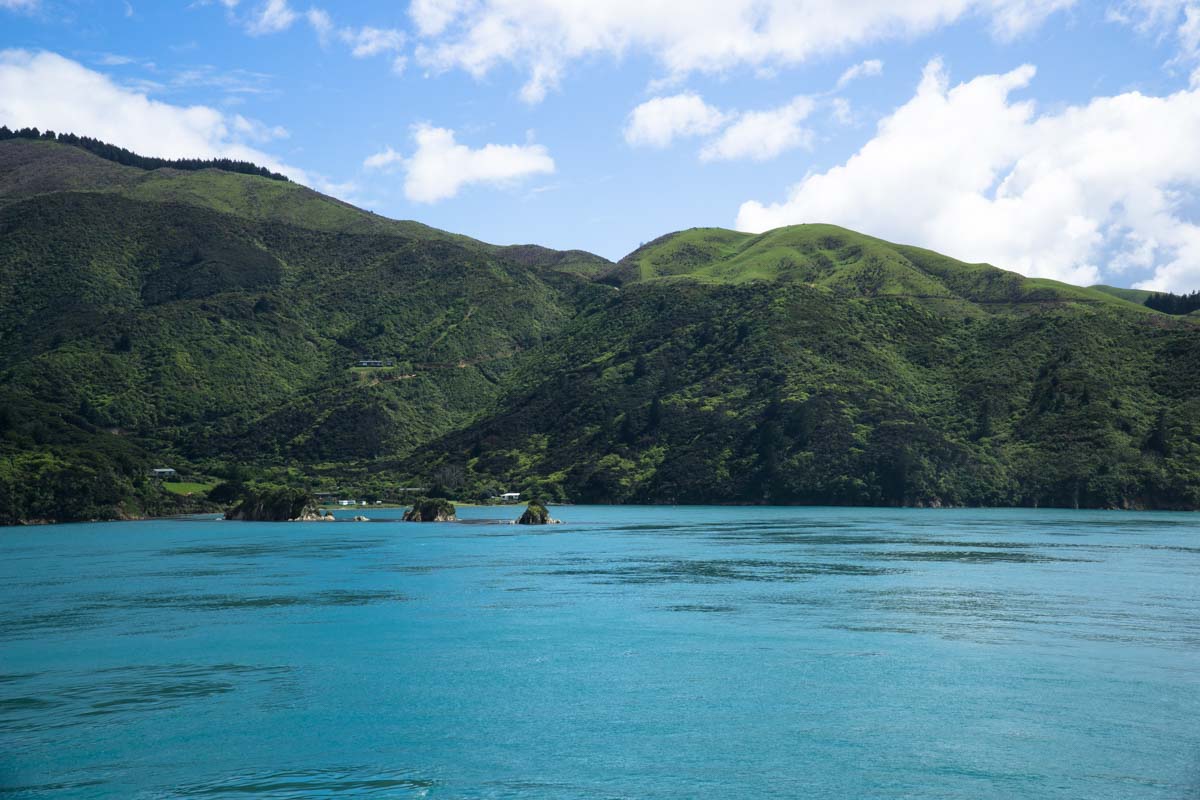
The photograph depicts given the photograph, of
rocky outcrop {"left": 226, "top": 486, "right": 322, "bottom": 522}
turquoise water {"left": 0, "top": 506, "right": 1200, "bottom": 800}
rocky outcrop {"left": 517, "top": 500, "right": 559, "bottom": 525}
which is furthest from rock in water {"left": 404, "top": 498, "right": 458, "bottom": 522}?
turquoise water {"left": 0, "top": 506, "right": 1200, "bottom": 800}

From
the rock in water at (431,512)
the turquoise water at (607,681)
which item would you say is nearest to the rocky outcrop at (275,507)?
the rock in water at (431,512)

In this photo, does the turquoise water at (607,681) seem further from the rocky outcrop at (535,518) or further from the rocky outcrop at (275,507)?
the rocky outcrop at (275,507)

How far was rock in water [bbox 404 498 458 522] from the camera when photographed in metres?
166

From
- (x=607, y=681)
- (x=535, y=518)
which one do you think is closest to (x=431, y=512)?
(x=535, y=518)

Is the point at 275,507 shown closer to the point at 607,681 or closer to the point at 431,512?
the point at 431,512

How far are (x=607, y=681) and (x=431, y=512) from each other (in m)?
132

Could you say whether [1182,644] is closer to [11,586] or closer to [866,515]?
[11,586]

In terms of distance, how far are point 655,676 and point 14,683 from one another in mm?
23104

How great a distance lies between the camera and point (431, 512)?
166m

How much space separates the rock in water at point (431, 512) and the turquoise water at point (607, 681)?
8646 cm

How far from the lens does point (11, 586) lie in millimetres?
66750

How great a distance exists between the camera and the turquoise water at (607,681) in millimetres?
25891

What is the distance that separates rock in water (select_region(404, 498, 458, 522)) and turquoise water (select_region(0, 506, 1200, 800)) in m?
86.5

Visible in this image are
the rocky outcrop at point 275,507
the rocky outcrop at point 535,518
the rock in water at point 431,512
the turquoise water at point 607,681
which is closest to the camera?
the turquoise water at point 607,681
